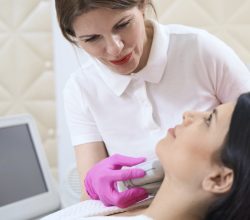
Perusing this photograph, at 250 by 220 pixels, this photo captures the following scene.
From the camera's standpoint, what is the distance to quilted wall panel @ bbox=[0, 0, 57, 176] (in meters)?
1.96

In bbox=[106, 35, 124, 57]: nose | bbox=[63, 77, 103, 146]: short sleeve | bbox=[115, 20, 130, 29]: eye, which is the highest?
bbox=[115, 20, 130, 29]: eye

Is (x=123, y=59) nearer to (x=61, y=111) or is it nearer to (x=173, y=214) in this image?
(x=173, y=214)

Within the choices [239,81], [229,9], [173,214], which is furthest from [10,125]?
[229,9]

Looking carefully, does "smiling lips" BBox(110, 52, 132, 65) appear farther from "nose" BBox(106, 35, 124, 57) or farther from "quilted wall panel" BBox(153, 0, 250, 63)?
"quilted wall panel" BBox(153, 0, 250, 63)

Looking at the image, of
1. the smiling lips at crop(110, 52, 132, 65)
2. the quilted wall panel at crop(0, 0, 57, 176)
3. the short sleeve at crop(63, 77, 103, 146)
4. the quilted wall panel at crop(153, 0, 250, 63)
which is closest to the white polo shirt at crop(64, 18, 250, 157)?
the short sleeve at crop(63, 77, 103, 146)

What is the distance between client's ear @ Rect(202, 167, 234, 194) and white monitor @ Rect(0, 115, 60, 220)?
595mm

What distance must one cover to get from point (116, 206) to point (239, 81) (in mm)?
504

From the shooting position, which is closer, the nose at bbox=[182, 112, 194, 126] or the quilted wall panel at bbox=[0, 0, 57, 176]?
the nose at bbox=[182, 112, 194, 126]

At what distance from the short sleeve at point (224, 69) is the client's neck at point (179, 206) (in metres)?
0.34

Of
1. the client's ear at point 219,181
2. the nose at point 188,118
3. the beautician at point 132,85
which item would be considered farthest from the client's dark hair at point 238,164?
the beautician at point 132,85

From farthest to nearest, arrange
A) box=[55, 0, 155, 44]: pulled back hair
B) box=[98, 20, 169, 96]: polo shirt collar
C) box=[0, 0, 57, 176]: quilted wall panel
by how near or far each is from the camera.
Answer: box=[0, 0, 57, 176]: quilted wall panel
box=[98, 20, 169, 96]: polo shirt collar
box=[55, 0, 155, 44]: pulled back hair

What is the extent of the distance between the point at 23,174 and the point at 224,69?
0.72 m

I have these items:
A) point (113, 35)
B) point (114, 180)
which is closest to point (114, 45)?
point (113, 35)

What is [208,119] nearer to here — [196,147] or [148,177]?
[196,147]
